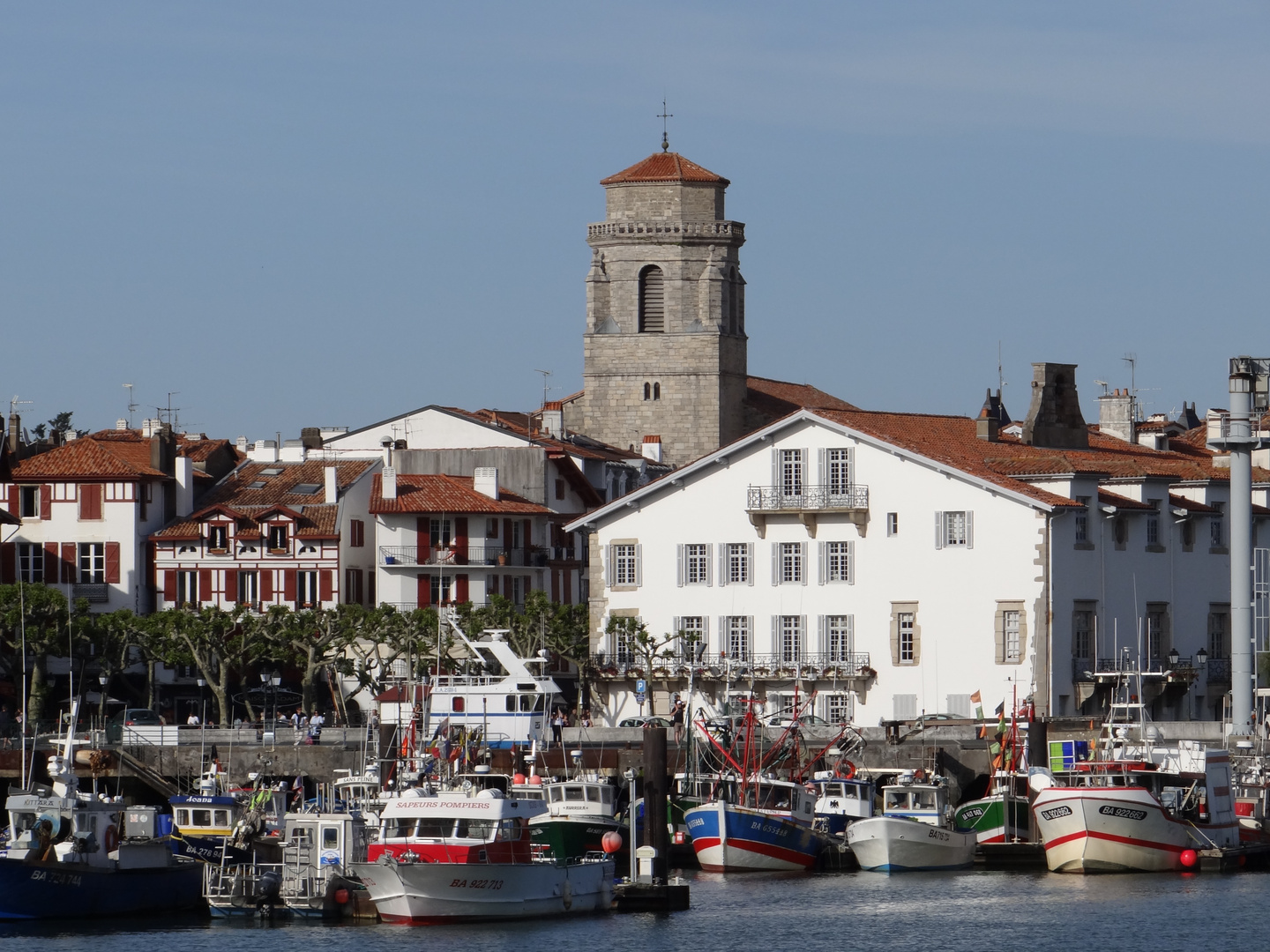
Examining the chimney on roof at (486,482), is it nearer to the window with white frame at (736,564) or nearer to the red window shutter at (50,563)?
the red window shutter at (50,563)

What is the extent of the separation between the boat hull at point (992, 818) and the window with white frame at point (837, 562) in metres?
15.5

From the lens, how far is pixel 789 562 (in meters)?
94.8

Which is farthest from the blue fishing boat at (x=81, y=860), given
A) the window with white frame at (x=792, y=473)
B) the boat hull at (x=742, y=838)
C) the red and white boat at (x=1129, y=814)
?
the window with white frame at (x=792, y=473)

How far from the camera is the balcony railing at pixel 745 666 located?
93062 mm

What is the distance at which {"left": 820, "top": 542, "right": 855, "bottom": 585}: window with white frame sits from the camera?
9394 cm

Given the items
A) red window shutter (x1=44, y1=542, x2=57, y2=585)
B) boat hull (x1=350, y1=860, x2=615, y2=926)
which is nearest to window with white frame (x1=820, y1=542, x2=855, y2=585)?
boat hull (x1=350, y1=860, x2=615, y2=926)

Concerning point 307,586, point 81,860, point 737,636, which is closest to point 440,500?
point 307,586

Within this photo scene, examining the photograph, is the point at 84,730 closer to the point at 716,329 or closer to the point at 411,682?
the point at 411,682

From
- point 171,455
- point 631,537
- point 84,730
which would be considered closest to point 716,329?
point 171,455

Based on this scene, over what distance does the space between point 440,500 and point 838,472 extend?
2338 cm

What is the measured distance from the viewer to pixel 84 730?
287ft

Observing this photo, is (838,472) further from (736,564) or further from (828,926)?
(828,926)

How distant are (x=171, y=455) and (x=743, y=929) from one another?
56.5 meters

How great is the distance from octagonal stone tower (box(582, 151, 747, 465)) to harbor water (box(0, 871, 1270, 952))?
290 ft
